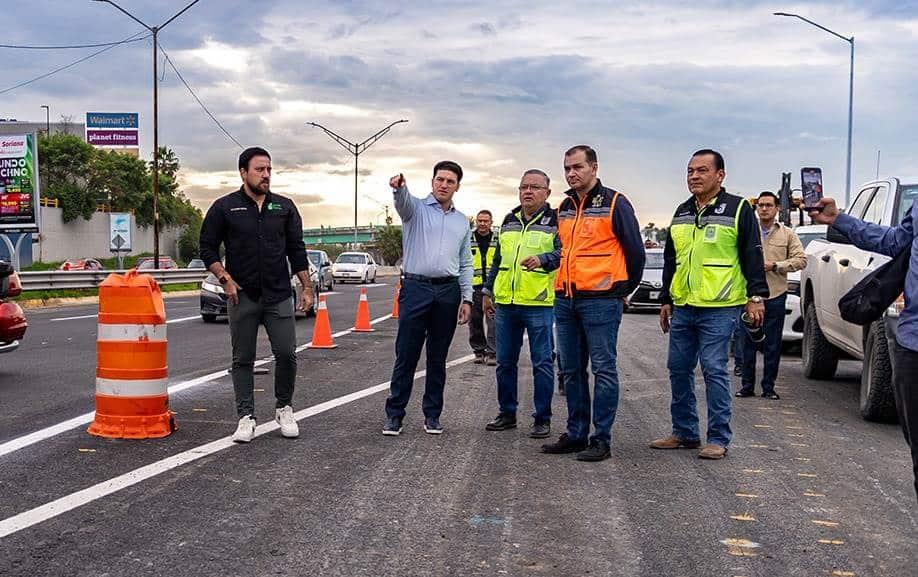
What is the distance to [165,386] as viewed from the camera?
6.93m

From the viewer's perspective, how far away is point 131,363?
6859 millimetres

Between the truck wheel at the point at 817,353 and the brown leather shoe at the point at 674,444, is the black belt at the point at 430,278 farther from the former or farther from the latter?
the truck wheel at the point at 817,353

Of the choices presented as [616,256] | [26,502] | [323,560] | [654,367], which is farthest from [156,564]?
[654,367]

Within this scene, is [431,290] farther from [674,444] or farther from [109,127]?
[109,127]

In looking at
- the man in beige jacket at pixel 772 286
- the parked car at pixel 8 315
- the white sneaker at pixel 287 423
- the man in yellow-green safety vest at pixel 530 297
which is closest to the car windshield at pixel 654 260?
the man in beige jacket at pixel 772 286

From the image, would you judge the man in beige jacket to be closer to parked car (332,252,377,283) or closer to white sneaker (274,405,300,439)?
white sneaker (274,405,300,439)

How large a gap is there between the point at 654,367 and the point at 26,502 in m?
8.05

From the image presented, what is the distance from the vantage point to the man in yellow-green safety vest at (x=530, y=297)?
286 inches

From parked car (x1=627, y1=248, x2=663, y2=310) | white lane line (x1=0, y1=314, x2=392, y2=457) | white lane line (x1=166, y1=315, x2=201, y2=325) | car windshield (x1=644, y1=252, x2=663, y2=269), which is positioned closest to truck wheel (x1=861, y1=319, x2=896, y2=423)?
white lane line (x1=0, y1=314, x2=392, y2=457)

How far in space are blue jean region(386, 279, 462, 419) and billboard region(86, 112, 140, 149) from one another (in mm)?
104567

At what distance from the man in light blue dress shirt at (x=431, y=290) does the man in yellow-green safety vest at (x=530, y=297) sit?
36 cm

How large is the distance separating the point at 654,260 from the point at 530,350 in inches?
686

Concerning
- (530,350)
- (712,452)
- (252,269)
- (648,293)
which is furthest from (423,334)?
(648,293)

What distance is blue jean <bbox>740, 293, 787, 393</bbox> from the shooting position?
9477 millimetres
